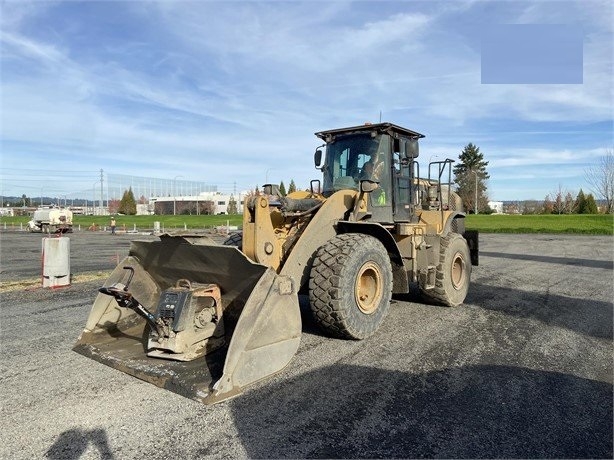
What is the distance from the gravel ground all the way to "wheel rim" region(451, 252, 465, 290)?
4.90 ft

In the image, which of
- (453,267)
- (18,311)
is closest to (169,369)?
(18,311)

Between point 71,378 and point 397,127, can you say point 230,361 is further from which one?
point 397,127

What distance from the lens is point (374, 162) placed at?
265 inches

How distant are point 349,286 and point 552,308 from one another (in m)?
4.50

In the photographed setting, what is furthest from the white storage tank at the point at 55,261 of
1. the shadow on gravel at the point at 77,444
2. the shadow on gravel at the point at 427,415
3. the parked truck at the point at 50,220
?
the parked truck at the point at 50,220

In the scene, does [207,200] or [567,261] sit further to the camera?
[207,200]

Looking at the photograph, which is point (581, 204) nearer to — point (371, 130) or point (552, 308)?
point (552, 308)

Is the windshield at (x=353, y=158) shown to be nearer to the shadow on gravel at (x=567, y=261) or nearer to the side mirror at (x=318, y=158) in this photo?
the side mirror at (x=318, y=158)

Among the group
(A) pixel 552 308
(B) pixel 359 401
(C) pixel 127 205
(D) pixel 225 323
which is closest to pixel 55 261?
(D) pixel 225 323

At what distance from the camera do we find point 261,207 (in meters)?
4.89

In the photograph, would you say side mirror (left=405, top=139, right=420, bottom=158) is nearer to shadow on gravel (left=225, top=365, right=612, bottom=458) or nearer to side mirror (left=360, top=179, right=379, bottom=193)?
side mirror (left=360, top=179, right=379, bottom=193)

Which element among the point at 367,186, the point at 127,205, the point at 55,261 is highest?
the point at 127,205

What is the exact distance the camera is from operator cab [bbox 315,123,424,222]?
6.70 m

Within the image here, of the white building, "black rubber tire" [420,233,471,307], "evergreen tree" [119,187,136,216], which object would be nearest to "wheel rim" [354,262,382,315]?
"black rubber tire" [420,233,471,307]
